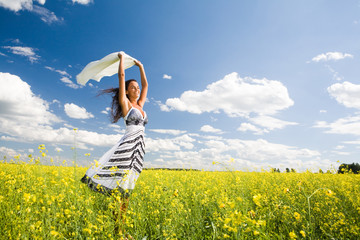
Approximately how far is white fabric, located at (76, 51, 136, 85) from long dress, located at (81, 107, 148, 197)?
1.22 metres

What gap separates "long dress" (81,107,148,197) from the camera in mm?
3016

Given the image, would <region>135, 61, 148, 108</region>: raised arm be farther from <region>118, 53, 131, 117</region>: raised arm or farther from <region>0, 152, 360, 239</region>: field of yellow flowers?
<region>0, 152, 360, 239</region>: field of yellow flowers

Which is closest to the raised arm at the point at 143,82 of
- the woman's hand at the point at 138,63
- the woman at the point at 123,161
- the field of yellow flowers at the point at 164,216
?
the woman's hand at the point at 138,63

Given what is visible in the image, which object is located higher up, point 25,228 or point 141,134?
point 141,134

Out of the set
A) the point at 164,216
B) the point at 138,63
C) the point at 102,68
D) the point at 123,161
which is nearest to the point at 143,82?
the point at 138,63

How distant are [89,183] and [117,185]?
17.0 inches

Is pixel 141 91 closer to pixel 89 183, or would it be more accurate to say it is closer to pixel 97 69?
pixel 97 69

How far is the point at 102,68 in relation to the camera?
14.0 ft

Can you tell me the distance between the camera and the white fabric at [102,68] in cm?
402

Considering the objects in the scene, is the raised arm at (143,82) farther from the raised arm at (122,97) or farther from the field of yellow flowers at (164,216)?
the field of yellow flowers at (164,216)

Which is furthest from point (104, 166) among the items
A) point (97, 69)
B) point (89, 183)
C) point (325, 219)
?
point (325, 219)

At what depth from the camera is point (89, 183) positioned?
3.04 m

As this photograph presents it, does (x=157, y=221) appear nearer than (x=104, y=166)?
Yes

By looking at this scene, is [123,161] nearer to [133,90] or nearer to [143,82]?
[133,90]
